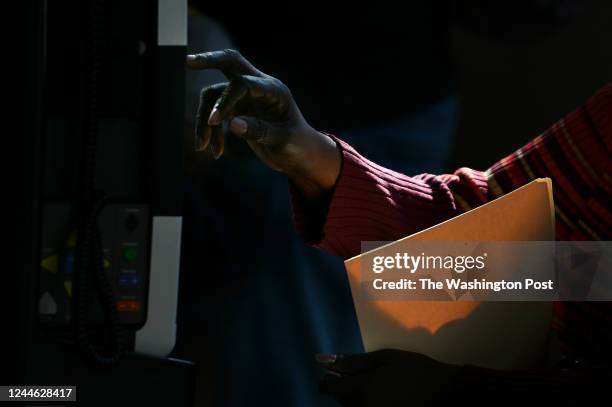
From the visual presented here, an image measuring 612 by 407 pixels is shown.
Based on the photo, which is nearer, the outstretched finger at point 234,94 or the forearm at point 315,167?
the outstretched finger at point 234,94

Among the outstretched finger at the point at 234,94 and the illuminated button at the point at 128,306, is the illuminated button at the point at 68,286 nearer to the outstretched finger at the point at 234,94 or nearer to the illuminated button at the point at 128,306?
the illuminated button at the point at 128,306

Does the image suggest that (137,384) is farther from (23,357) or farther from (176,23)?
(176,23)

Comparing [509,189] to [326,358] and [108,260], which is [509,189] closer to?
[326,358]

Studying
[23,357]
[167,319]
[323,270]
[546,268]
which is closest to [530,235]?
[546,268]

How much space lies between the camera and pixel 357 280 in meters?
0.72

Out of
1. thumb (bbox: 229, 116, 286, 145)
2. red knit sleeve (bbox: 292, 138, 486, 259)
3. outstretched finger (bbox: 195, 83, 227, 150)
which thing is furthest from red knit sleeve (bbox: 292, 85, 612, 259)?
outstretched finger (bbox: 195, 83, 227, 150)

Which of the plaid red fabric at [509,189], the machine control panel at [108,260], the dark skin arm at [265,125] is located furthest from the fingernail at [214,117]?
the plaid red fabric at [509,189]

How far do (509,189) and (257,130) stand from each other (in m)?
0.42

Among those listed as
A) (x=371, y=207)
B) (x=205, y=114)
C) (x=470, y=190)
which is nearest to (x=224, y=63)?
(x=205, y=114)

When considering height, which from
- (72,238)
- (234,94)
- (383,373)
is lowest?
(383,373)

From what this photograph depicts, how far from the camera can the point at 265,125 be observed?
32.6 inches

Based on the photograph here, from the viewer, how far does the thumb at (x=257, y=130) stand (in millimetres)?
771

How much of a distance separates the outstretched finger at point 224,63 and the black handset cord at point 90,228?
15 cm

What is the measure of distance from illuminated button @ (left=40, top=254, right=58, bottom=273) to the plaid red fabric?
16.9 inches
